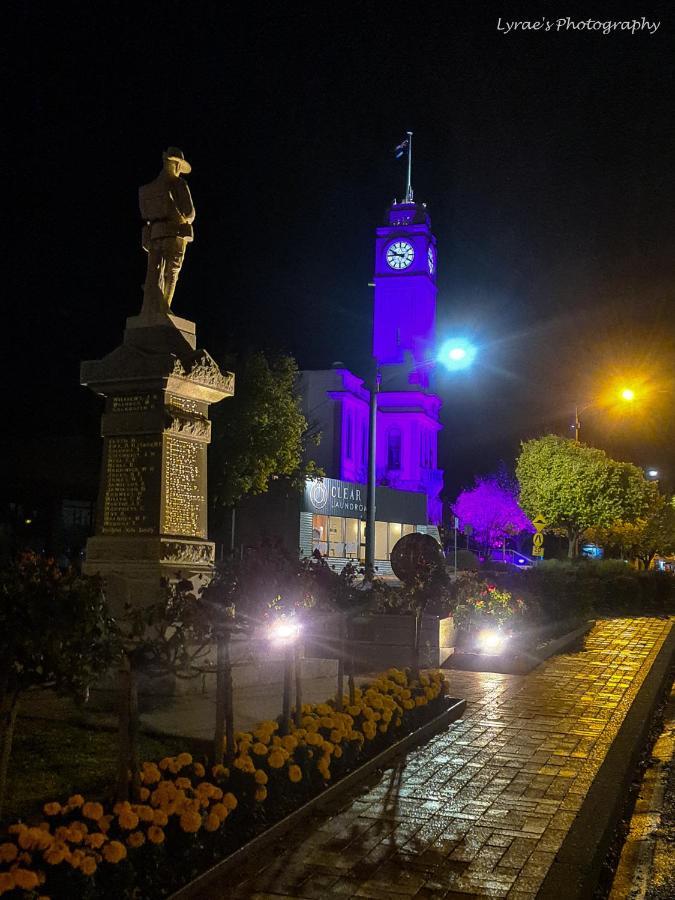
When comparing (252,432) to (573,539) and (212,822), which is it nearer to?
(573,539)

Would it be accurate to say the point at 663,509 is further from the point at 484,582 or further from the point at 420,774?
the point at 420,774

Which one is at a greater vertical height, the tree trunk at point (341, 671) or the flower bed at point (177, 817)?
the tree trunk at point (341, 671)

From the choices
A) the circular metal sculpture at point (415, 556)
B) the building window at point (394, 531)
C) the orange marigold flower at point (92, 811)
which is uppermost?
the building window at point (394, 531)

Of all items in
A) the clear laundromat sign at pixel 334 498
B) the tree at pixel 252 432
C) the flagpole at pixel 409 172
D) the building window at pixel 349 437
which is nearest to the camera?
the tree at pixel 252 432

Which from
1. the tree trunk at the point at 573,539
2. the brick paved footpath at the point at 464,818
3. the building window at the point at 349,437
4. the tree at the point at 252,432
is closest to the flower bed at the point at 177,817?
the brick paved footpath at the point at 464,818

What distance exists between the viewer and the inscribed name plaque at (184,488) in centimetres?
984

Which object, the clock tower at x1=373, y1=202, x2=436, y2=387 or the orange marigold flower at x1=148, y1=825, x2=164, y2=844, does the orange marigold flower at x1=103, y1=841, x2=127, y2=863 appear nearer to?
the orange marigold flower at x1=148, y1=825, x2=164, y2=844

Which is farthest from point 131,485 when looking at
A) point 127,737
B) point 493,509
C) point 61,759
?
point 493,509

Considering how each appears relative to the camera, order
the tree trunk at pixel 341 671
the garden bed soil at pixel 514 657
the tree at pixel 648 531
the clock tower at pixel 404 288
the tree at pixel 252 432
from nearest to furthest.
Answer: the tree trunk at pixel 341 671 < the garden bed soil at pixel 514 657 < the tree at pixel 252 432 < the tree at pixel 648 531 < the clock tower at pixel 404 288

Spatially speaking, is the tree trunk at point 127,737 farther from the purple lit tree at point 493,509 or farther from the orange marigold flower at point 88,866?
the purple lit tree at point 493,509

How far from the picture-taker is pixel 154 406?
993 centimetres

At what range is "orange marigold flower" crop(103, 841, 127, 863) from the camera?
4.39 meters

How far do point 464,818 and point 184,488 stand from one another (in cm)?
484

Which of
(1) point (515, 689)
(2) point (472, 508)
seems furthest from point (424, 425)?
(1) point (515, 689)
